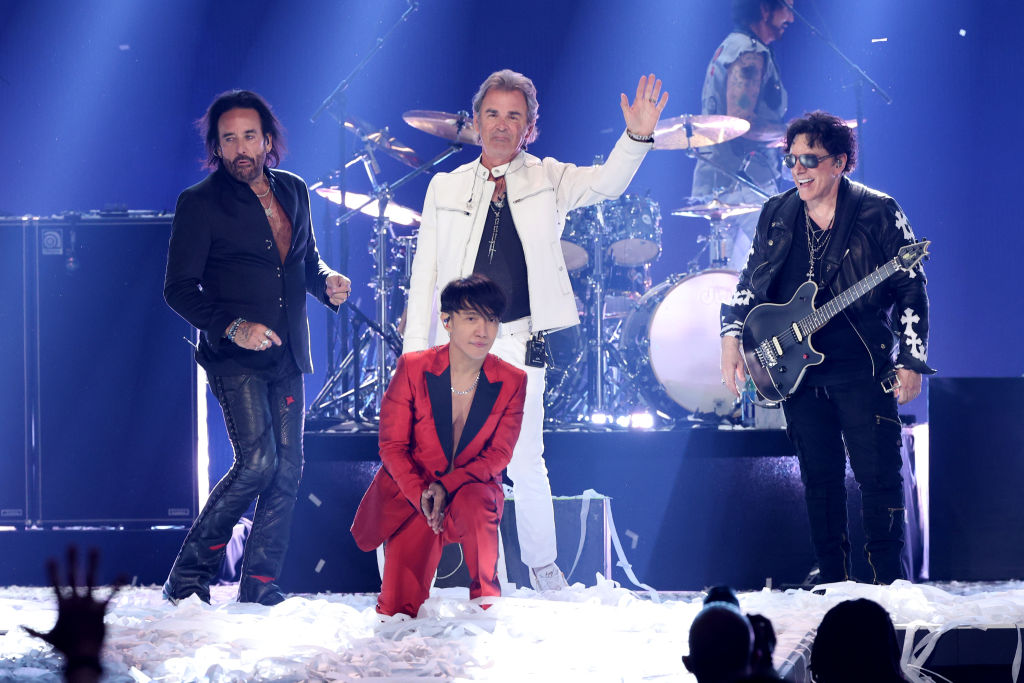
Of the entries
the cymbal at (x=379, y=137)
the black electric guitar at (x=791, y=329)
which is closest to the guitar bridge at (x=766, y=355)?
the black electric guitar at (x=791, y=329)

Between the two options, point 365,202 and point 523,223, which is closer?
point 523,223

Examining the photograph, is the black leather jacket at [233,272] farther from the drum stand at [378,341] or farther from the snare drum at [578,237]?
the snare drum at [578,237]

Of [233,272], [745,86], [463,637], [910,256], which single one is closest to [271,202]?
[233,272]

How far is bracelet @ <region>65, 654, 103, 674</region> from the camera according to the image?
1.47 metres

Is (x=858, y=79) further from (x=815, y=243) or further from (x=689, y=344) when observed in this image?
(x=815, y=243)

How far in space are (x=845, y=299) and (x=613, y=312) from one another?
3.39 metres

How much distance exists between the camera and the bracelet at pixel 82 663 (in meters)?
1.47

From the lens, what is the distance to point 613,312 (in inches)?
286

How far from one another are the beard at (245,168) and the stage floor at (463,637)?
5.26ft

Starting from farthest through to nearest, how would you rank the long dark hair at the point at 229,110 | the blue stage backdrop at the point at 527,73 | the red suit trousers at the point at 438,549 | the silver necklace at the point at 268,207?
the blue stage backdrop at the point at 527,73 < the silver necklace at the point at 268,207 < the long dark hair at the point at 229,110 < the red suit trousers at the point at 438,549

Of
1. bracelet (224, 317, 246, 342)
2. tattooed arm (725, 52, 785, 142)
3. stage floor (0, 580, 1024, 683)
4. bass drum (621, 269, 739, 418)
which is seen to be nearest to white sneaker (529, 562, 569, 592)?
stage floor (0, 580, 1024, 683)

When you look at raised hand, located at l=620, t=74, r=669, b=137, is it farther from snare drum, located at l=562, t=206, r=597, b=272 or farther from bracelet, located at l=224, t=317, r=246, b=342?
snare drum, located at l=562, t=206, r=597, b=272

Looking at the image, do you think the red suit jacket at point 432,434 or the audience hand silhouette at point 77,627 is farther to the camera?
the red suit jacket at point 432,434

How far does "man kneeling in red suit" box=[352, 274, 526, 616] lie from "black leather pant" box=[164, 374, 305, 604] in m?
0.51
